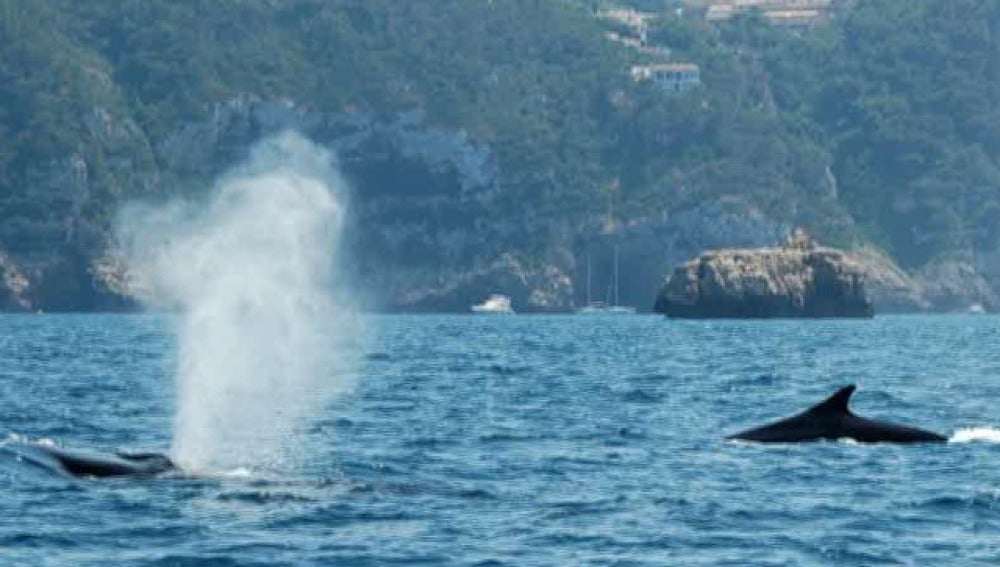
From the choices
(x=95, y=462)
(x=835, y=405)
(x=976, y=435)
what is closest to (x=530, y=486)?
(x=95, y=462)

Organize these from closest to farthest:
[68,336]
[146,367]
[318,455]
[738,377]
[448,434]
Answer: [318,455] < [448,434] < [738,377] < [146,367] < [68,336]

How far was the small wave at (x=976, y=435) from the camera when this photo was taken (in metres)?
59.3

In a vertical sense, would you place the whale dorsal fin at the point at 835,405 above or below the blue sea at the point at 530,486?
above

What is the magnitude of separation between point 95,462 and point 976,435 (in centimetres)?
2307

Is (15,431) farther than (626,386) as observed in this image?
No

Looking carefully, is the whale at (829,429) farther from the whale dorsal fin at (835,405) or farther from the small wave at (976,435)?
the small wave at (976,435)

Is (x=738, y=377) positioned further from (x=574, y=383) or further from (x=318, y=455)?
(x=318, y=455)

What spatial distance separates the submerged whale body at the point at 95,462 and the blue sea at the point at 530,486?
1.41 ft

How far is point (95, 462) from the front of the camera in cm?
4728

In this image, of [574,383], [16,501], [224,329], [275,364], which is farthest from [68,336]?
[16,501]

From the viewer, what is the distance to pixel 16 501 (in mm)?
44000

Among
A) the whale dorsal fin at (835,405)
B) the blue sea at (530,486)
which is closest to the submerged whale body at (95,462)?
the blue sea at (530,486)

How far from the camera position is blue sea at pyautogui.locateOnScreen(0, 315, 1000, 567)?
39.7 m

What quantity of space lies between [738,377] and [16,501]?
5668 cm
